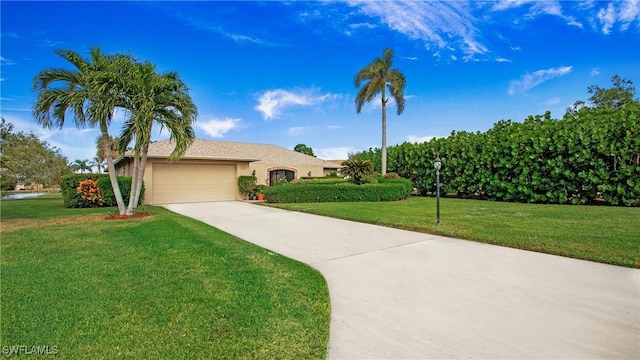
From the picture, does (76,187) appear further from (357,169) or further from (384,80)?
(384,80)

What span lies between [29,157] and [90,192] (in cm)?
1967

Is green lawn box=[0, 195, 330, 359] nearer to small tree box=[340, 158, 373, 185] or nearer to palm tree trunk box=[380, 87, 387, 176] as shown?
small tree box=[340, 158, 373, 185]

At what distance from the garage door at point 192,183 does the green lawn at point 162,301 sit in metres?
9.46

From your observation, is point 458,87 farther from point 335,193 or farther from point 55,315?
point 55,315

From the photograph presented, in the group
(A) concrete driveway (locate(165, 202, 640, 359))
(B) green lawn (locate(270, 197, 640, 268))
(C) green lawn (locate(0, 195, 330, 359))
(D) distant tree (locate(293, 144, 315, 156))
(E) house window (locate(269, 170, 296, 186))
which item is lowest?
(A) concrete driveway (locate(165, 202, 640, 359))

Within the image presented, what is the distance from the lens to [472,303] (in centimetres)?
302

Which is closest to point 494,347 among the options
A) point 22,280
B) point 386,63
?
point 22,280

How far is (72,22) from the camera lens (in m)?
9.22

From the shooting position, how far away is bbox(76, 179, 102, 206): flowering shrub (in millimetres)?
12703

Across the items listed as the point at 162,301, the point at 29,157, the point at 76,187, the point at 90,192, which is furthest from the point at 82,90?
the point at 29,157

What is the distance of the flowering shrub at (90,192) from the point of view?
Result: 41.7 feet

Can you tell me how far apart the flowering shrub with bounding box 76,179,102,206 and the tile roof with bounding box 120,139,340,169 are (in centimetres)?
189

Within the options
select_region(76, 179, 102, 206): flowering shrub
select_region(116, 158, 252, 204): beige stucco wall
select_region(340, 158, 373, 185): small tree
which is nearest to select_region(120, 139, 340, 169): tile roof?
select_region(116, 158, 252, 204): beige stucco wall

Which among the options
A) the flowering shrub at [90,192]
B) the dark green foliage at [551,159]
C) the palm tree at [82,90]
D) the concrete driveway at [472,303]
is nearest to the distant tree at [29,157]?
the flowering shrub at [90,192]
